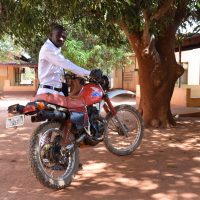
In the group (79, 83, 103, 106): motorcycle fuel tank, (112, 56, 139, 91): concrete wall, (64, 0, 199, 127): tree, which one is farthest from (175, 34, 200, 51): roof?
(112, 56, 139, 91): concrete wall

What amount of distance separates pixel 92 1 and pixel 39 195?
387 centimetres

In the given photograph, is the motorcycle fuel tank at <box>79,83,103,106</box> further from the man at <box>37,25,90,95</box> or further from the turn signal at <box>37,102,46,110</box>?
the turn signal at <box>37,102,46,110</box>

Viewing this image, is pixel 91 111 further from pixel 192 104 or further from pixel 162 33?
pixel 192 104

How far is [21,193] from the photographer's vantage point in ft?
14.3

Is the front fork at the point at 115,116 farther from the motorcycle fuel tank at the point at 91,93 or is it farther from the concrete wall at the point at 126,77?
the concrete wall at the point at 126,77

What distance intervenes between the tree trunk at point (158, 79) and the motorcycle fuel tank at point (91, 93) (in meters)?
3.63

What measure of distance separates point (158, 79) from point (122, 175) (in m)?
4.21

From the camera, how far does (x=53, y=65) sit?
4.95 meters

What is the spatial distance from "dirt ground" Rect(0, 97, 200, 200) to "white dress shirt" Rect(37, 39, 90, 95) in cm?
114

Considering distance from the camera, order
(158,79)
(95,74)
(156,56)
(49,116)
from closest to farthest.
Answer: (49,116)
(95,74)
(156,56)
(158,79)

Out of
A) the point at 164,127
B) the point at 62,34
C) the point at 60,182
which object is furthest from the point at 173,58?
the point at 60,182

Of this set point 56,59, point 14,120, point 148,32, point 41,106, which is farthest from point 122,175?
point 148,32

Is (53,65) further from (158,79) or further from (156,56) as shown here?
(158,79)

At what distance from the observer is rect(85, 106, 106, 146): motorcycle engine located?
5.15m
